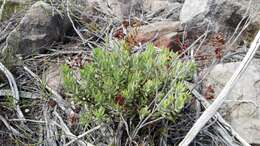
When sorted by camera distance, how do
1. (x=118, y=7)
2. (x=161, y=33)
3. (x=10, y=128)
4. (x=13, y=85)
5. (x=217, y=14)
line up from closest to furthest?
(x=10, y=128) < (x=13, y=85) < (x=161, y=33) < (x=217, y=14) < (x=118, y=7)

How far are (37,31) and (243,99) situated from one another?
5.21ft

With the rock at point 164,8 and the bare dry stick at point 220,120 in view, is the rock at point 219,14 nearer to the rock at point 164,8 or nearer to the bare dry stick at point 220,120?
the rock at point 164,8

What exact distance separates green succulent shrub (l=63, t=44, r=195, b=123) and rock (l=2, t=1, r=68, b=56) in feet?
3.09

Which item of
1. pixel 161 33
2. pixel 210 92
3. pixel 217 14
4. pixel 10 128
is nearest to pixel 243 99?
pixel 210 92

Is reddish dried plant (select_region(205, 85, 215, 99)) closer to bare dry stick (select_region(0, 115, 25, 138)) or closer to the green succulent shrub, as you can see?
the green succulent shrub

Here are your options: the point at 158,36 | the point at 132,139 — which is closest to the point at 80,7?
the point at 158,36

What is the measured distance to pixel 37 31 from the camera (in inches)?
142

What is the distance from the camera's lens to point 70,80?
2.58 meters

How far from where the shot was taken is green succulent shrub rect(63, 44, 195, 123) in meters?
2.54

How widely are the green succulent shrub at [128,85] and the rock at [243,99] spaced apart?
39 cm

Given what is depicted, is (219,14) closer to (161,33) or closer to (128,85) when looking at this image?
(161,33)

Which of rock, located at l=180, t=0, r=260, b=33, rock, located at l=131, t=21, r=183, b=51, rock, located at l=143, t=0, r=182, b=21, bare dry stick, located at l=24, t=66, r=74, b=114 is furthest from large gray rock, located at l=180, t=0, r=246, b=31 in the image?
bare dry stick, located at l=24, t=66, r=74, b=114

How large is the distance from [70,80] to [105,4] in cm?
168

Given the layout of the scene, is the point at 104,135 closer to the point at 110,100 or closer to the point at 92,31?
the point at 110,100
